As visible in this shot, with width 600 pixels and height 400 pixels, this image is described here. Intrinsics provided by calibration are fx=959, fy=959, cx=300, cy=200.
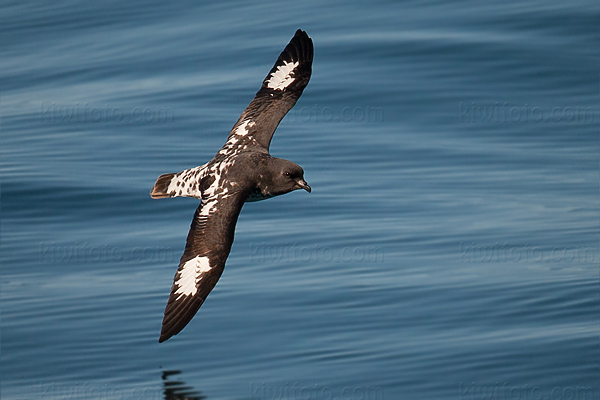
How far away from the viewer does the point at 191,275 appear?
10.4 m

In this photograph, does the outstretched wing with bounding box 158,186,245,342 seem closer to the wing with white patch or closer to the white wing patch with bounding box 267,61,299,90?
the wing with white patch

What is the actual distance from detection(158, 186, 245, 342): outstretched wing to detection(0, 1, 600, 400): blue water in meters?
2.10

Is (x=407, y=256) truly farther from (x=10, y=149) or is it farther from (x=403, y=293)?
(x=10, y=149)

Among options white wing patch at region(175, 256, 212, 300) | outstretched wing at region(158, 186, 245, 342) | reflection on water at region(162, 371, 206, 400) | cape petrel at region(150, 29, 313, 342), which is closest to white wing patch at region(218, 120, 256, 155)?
cape petrel at region(150, 29, 313, 342)

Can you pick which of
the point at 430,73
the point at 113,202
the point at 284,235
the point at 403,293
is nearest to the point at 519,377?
the point at 403,293

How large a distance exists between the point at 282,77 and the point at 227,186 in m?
2.76

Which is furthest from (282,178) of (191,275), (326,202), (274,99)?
(326,202)

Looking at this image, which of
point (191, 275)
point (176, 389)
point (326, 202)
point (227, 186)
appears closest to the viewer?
point (191, 275)

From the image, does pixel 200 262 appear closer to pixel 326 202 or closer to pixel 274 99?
pixel 274 99

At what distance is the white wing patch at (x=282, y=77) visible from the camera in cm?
1321

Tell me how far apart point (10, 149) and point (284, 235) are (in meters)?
6.99

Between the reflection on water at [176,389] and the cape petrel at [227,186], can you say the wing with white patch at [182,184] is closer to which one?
the cape petrel at [227,186]

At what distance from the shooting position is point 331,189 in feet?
55.3

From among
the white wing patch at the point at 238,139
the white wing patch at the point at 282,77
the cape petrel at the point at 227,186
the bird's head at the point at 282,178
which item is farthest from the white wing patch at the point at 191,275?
the white wing patch at the point at 282,77
